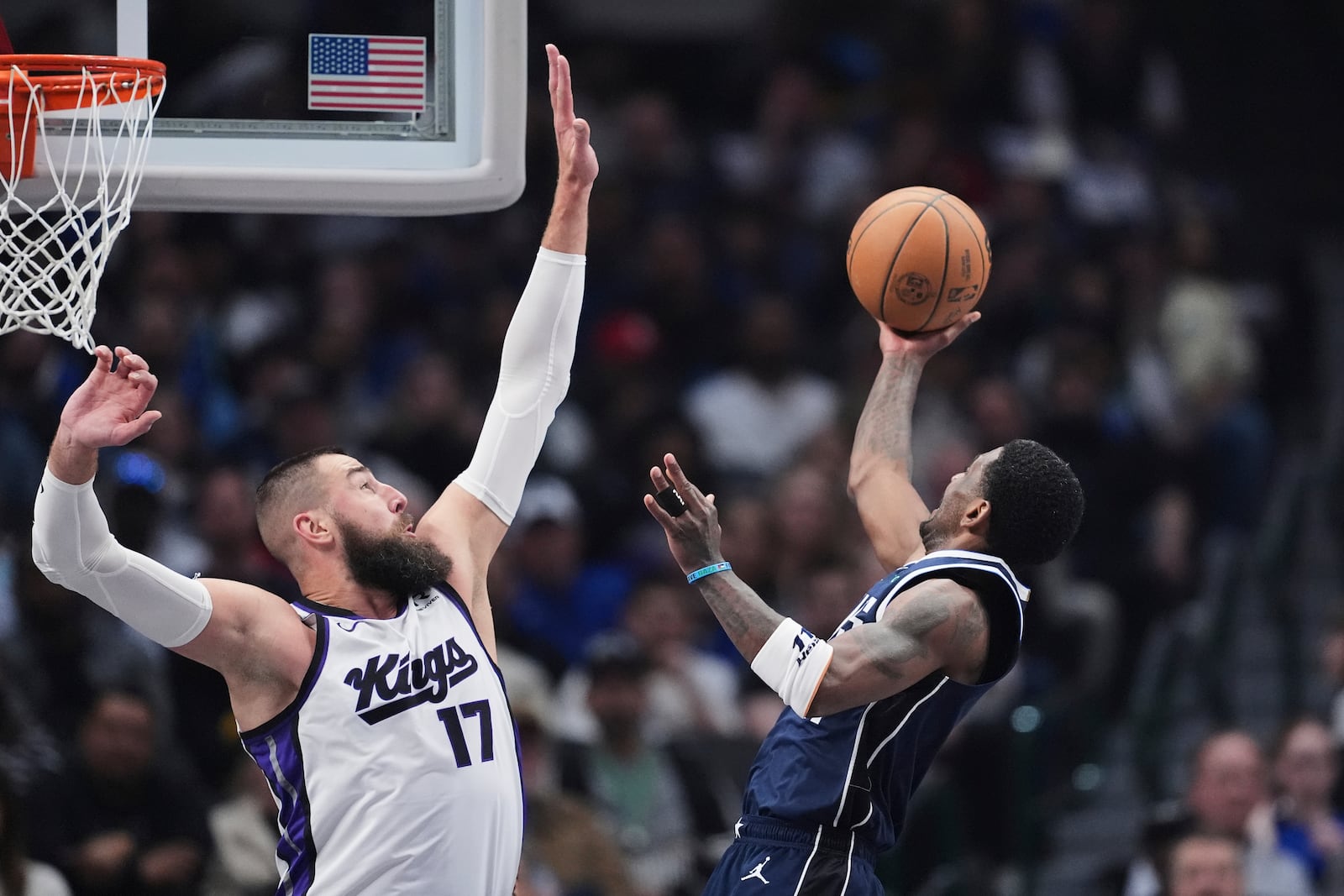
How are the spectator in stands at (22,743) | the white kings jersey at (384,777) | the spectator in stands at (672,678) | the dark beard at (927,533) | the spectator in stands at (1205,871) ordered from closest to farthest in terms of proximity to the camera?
the white kings jersey at (384,777) → the dark beard at (927,533) → the spectator in stands at (22,743) → the spectator in stands at (1205,871) → the spectator in stands at (672,678)

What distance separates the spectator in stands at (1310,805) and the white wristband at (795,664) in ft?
14.1

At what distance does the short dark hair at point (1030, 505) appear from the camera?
16.0 feet

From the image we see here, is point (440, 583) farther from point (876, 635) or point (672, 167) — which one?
point (672, 167)

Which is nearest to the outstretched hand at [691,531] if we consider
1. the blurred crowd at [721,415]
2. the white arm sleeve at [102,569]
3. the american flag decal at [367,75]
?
the white arm sleeve at [102,569]

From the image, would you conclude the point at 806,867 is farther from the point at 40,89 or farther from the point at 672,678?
the point at 672,678

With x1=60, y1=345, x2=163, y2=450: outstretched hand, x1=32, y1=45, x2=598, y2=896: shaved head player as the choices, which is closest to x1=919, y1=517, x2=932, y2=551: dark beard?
Answer: x1=32, y1=45, x2=598, y2=896: shaved head player

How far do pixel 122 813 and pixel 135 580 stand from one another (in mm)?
3065

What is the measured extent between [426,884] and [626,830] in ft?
11.3

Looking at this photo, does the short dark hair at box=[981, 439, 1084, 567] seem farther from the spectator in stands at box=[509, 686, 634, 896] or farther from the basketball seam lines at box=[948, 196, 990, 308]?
the spectator in stands at box=[509, 686, 634, 896]

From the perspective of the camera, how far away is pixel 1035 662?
31.1 feet

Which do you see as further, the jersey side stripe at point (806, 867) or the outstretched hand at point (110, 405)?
the jersey side stripe at point (806, 867)

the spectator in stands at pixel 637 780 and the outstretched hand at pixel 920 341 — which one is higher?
the outstretched hand at pixel 920 341

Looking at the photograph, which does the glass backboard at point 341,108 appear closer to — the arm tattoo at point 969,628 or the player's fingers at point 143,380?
the player's fingers at point 143,380

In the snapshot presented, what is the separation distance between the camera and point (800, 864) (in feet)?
15.9
